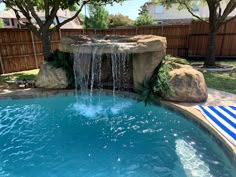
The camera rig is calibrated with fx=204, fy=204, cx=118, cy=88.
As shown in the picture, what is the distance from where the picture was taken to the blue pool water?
3461 mm

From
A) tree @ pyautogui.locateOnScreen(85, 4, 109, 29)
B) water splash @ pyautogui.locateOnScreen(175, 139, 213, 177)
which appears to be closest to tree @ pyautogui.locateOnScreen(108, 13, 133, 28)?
tree @ pyautogui.locateOnScreen(85, 4, 109, 29)

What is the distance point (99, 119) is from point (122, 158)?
1850 mm

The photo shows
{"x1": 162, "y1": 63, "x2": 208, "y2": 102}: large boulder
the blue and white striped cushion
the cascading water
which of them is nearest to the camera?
the blue and white striped cushion

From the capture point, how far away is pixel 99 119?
5.47 metres

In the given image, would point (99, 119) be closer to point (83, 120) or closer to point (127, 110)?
point (83, 120)

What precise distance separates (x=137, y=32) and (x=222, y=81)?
7.74 meters

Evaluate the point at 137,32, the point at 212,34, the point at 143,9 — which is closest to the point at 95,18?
the point at 143,9

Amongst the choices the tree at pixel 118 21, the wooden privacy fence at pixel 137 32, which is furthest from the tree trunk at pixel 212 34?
the tree at pixel 118 21

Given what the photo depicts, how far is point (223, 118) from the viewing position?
4.52 meters

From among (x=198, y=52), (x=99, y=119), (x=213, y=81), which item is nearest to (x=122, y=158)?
(x=99, y=119)

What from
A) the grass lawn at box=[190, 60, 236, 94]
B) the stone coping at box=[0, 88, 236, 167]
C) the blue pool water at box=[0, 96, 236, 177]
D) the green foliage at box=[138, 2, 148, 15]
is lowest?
the blue pool water at box=[0, 96, 236, 177]

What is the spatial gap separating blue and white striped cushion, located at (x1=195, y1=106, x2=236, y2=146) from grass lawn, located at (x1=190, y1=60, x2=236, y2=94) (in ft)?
6.14

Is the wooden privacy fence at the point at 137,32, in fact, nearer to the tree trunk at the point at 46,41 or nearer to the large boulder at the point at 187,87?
the tree trunk at the point at 46,41

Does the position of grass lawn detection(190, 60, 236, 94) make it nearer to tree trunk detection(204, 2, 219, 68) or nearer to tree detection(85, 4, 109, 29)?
tree trunk detection(204, 2, 219, 68)
